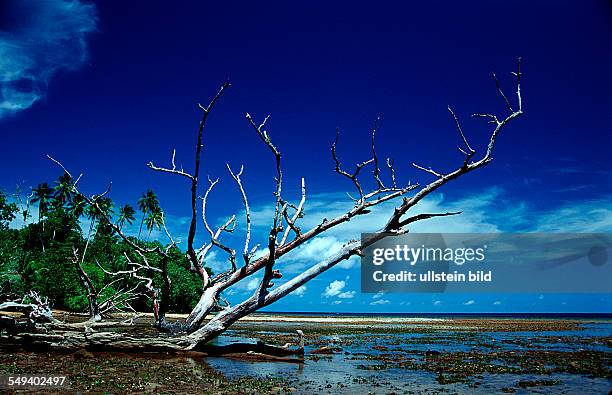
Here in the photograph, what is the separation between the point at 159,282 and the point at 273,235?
40353 mm

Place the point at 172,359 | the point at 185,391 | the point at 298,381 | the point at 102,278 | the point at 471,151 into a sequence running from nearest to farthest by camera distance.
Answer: the point at 185,391
the point at 298,381
the point at 471,151
the point at 172,359
the point at 102,278

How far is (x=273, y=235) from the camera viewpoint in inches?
530

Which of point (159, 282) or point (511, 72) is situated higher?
point (511, 72)

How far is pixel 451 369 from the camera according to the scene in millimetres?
15211

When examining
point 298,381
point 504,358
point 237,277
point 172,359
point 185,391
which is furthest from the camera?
point 504,358

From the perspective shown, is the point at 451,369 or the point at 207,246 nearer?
the point at 451,369

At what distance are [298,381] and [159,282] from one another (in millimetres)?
41232

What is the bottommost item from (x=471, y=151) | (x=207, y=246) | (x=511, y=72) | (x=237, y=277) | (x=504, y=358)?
(x=504, y=358)

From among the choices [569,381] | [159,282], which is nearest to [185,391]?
[569,381]

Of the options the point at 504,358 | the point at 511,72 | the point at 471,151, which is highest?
the point at 511,72

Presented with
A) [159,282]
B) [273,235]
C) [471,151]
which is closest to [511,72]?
[471,151]

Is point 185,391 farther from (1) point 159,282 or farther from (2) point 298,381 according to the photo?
(1) point 159,282

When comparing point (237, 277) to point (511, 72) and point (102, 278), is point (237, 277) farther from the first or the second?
point (102, 278)

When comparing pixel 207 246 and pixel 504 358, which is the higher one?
pixel 207 246
